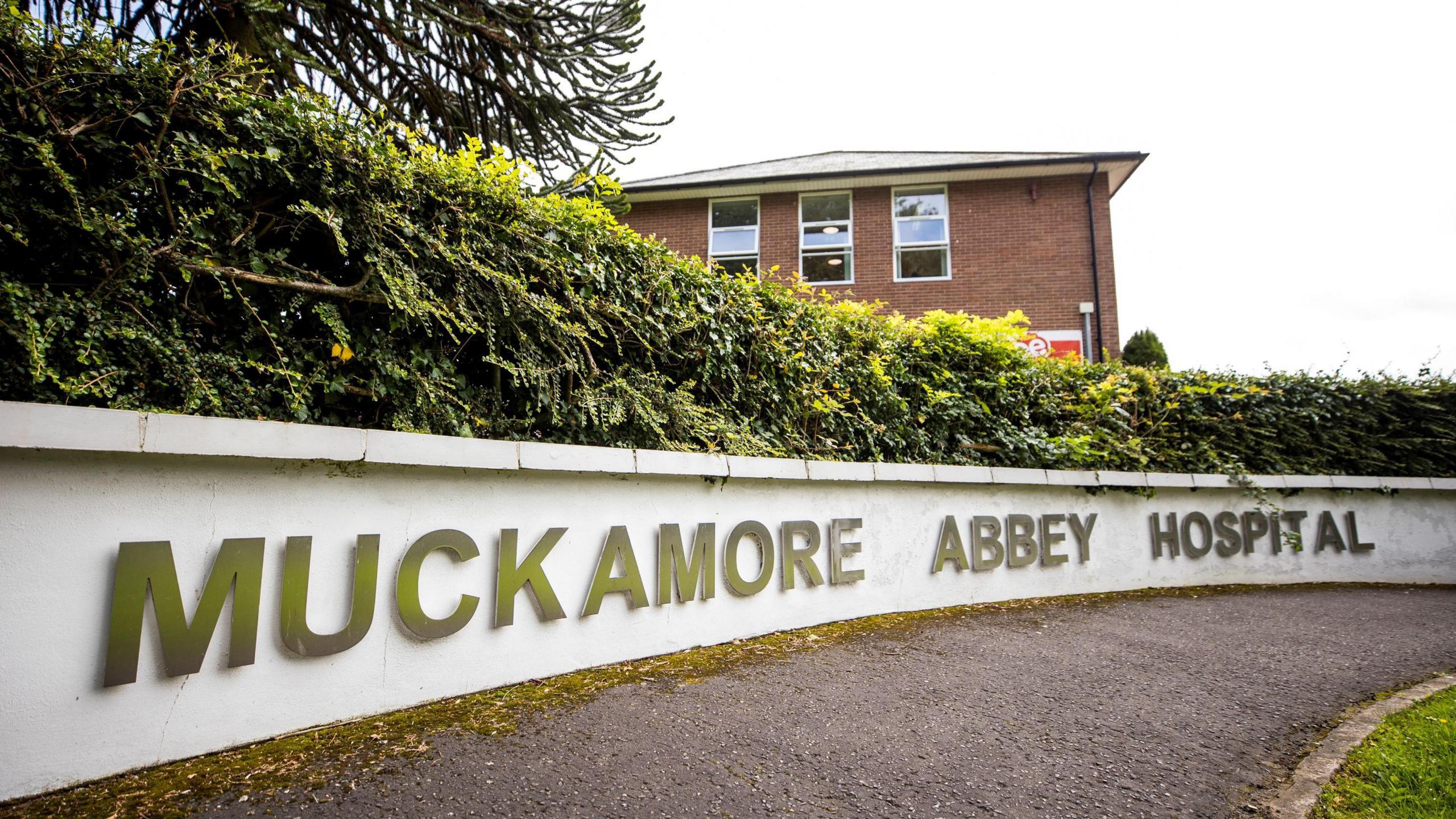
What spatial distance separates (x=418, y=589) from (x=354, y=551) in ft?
1.13

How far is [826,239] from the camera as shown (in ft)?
54.5

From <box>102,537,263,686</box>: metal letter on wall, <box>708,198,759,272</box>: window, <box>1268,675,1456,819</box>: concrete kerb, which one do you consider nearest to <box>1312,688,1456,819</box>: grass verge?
<box>1268,675,1456,819</box>: concrete kerb

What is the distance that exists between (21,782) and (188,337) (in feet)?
5.38

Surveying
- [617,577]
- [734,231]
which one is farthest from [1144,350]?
[617,577]

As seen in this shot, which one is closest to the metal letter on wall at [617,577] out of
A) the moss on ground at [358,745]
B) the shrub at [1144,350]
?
the moss on ground at [358,745]

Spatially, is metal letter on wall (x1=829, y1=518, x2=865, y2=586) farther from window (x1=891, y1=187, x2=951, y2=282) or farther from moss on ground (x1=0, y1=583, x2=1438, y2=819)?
window (x1=891, y1=187, x2=951, y2=282)

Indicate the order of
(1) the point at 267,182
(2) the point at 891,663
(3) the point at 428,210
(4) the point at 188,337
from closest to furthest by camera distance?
(4) the point at 188,337
(1) the point at 267,182
(3) the point at 428,210
(2) the point at 891,663

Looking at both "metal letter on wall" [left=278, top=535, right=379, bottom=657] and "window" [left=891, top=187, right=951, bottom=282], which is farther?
"window" [left=891, top=187, right=951, bottom=282]

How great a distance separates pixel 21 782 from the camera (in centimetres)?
229

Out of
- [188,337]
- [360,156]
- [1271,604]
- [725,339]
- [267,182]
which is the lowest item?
[1271,604]

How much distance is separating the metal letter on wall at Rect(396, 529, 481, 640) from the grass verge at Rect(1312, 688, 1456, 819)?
360 cm

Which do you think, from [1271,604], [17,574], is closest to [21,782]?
[17,574]

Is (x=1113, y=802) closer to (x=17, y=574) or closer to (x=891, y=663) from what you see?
(x=891, y=663)

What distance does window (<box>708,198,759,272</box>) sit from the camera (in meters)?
16.9
